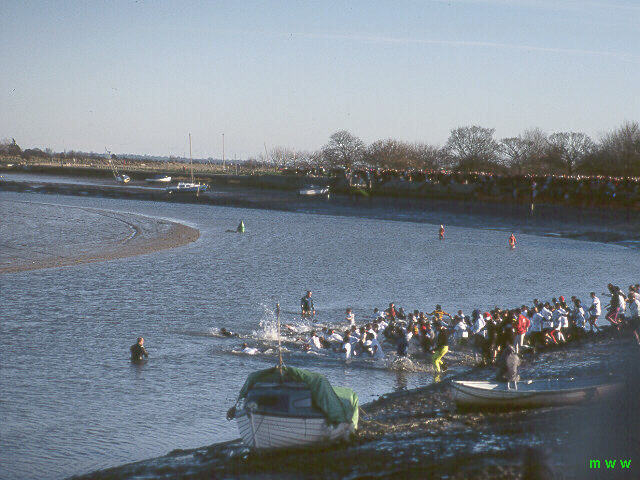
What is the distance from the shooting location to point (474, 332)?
22125 millimetres

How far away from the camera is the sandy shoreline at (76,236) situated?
40844mm

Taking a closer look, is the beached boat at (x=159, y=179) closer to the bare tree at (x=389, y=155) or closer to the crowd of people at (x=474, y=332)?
the bare tree at (x=389, y=155)

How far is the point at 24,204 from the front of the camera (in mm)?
74688

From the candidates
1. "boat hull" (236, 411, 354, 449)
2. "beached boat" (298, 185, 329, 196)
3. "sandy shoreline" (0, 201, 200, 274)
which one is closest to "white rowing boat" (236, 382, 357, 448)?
"boat hull" (236, 411, 354, 449)

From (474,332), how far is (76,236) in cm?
3499

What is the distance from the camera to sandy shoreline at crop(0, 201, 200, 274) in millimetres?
40844

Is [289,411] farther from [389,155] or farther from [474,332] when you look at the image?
[389,155]

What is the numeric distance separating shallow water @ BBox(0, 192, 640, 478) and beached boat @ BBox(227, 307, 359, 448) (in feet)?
8.59

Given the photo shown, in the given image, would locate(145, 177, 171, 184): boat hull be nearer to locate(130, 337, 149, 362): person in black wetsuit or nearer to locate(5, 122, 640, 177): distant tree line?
locate(5, 122, 640, 177): distant tree line

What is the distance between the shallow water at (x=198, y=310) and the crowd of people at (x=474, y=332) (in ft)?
2.45

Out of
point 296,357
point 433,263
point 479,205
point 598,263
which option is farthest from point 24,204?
point 296,357

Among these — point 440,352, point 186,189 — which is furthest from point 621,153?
point 440,352

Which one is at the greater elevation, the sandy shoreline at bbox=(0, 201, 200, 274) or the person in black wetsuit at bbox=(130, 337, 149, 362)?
the sandy shoreline at bbox=(0, 201, 200, 274)

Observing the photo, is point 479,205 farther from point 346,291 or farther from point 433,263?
point 346,291
